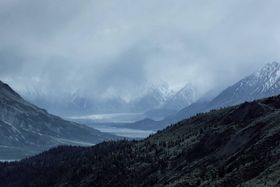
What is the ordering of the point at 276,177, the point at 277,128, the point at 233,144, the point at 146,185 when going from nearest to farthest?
the point at 276,177 < the point at 277,128 < the point at 233,144 < the point at 146,185

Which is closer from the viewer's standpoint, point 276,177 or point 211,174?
point 276,177

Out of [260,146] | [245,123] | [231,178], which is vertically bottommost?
[231,178]

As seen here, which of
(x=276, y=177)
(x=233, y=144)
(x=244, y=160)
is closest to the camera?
(x=276, y=177)

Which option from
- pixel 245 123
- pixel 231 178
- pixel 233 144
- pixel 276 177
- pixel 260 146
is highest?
pixel 245 123

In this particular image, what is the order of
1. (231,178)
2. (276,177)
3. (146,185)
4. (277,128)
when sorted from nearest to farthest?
(276,177), (231,178), (277,128), (146,185)

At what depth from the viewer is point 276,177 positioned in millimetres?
107250

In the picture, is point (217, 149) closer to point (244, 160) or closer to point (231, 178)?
point (244, 160)

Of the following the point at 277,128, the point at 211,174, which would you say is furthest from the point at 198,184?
the point at 277,128

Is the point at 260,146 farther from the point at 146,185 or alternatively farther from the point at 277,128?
the point at 146,185

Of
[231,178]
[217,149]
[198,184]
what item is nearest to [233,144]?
[217,149]

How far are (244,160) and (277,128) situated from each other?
16.9 m

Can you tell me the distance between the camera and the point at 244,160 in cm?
13988

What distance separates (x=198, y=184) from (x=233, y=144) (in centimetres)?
3146

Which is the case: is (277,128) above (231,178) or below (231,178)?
above
